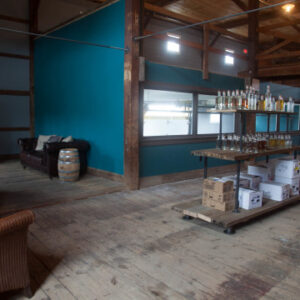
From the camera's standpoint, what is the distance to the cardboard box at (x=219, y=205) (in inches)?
153

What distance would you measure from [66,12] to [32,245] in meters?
7.74

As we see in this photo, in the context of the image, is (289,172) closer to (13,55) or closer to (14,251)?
(14,251)

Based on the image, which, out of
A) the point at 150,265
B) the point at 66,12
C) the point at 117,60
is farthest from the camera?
the point at 66,12

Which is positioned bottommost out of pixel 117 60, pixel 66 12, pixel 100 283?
pixel 100 283

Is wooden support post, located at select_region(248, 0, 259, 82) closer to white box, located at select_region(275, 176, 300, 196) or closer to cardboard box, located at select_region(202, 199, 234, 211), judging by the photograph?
white box, located at select_region(275, 176, 300, 196)

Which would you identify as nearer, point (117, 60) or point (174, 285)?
point (174, 285)

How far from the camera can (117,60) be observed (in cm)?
577

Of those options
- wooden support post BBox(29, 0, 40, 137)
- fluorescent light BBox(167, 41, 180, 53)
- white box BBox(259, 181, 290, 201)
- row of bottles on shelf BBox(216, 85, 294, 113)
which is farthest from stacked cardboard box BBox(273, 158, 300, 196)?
fluorescent light BBox(167, 41, 180, 53)

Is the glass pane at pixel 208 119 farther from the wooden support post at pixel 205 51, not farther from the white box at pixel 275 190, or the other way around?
the white box at pixel 275 190

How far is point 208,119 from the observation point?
7.23 m

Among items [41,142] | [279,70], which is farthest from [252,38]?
[41,142]

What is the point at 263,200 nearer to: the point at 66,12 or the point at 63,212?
the point at 63,212

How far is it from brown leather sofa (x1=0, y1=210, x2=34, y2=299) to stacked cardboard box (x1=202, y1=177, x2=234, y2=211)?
7.97 feet

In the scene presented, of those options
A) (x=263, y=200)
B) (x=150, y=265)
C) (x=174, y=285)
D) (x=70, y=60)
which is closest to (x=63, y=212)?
(x=150, y=265)
